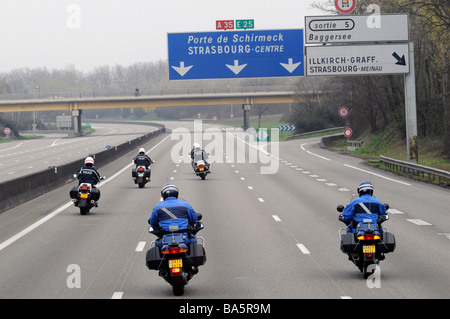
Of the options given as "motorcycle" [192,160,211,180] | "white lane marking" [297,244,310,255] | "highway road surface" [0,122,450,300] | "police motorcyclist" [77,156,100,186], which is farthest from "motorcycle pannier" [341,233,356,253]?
"motorcycle" [192,160,211,180]

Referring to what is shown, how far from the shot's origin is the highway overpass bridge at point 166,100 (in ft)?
318

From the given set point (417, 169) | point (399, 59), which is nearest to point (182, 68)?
point (399, 59)

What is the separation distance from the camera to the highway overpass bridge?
97062 mm

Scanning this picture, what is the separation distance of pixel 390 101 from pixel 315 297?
4846 centimetres

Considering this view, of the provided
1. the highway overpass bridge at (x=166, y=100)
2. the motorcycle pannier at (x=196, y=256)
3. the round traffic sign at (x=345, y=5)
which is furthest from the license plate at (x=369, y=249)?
the highway overpass bridge at (x=166, y=100)

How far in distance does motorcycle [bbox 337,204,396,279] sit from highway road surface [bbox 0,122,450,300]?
10.4 inches

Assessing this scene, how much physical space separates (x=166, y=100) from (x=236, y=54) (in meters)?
58.3

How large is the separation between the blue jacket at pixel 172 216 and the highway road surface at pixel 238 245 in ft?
3.05

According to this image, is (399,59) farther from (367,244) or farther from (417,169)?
(367,244)

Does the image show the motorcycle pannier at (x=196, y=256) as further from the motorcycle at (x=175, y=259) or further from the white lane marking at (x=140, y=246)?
the white lane marking at (x=140, y=246)

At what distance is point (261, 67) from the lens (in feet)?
147

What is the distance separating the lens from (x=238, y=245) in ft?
50.5

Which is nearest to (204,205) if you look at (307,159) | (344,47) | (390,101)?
(344,47)
